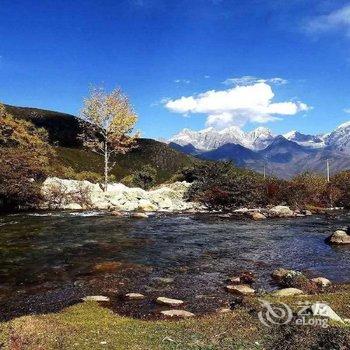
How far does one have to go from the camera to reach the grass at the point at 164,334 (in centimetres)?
997

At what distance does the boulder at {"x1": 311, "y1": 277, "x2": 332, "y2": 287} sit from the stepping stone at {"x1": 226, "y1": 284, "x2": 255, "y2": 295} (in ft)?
9.60

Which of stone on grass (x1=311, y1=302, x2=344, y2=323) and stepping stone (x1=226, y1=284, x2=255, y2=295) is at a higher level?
stone on grass (x1=311, y1=302, x2=344, y2=323)

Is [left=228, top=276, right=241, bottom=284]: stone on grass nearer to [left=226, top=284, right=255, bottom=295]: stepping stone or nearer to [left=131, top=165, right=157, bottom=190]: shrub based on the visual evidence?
[left=226, top=284, right=255, bottom=295]: stepping stone

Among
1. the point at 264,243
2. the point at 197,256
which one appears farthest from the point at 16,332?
the point at 264,243

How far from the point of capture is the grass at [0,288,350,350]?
9.97 m

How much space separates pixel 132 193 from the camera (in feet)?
200

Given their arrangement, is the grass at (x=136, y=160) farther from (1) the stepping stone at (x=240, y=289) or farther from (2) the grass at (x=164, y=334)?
(2) the grass at (x=164, y=334)

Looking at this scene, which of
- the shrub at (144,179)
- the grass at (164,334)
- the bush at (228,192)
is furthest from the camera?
the shrub at (144,179)

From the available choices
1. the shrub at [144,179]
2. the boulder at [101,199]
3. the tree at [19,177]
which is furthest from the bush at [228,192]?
the shrub at [144,179]

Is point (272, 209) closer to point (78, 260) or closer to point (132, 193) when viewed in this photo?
point (132, 193)

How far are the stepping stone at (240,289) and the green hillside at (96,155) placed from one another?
352 feet

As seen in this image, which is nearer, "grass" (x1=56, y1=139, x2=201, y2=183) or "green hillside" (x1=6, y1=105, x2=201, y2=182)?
"grass" (x1=56, y1=139, x2=201, y2=183)

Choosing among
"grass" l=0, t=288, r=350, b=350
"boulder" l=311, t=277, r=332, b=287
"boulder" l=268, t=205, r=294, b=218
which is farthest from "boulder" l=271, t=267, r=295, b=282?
"boulder" l=268, t=205, r=294, b=218

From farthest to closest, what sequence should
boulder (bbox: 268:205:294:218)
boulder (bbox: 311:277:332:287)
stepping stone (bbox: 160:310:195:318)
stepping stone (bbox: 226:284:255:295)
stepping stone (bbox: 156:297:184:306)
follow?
boulder (bbox: 268:205:294:218), boulder (bbox: 311:277:332:287), stepping stone (bbox: 226:284:255:295), stepping stone (bbox: 156:297:184:306), stepping stone (bbox: 160:310:195:318)
